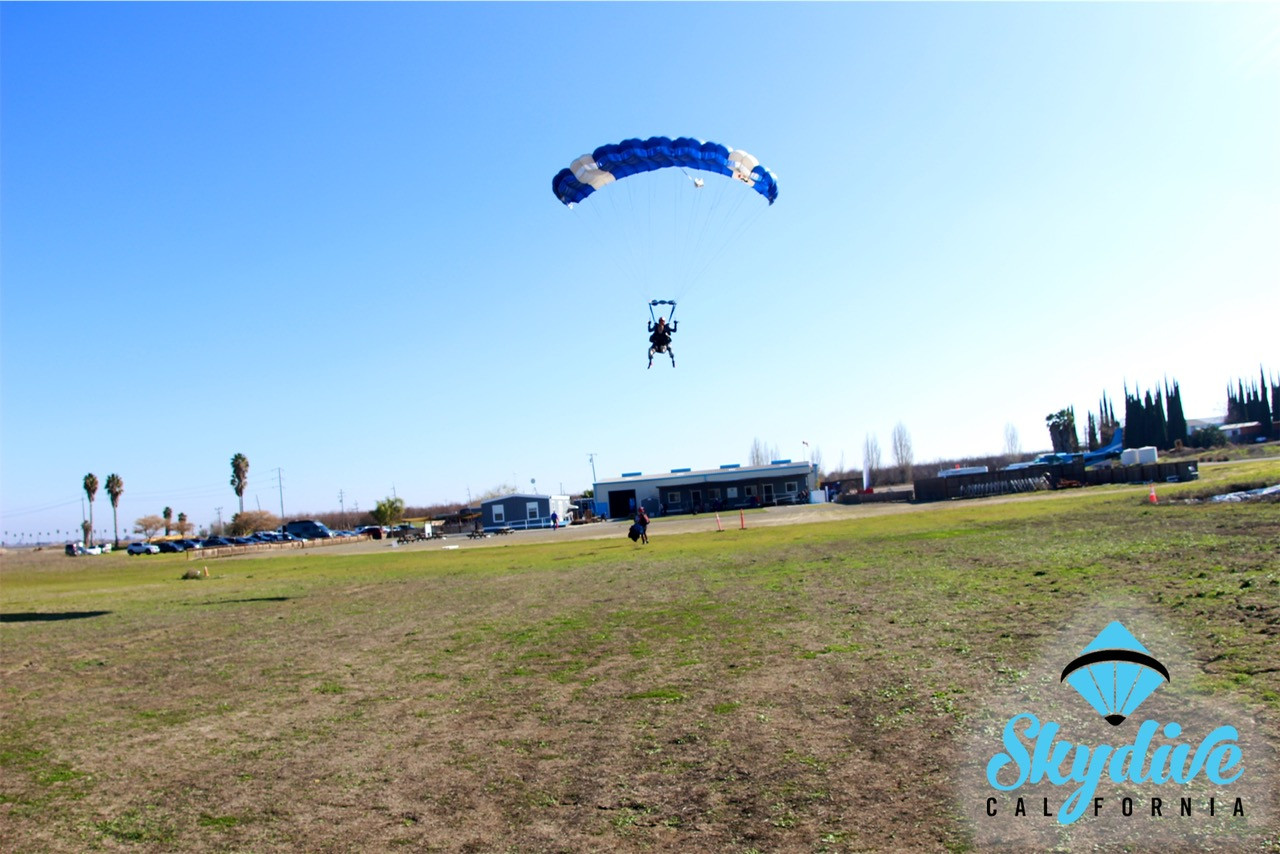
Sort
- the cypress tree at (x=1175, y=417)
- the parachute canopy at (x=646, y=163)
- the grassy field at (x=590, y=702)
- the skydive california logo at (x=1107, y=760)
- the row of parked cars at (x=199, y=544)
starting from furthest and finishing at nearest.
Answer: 1. the cypress tree at (x=1175, y=417)
2. the row of parked cars at (x=199, y=544)
3. the parachute canopy at (x=646, y=163)
4. the grassy field at (x=590, y=702)
5. the skydive california logo at (x=1107, y=760)

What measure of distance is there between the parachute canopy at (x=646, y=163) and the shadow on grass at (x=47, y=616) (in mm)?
16839

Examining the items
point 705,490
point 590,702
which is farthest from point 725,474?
point 590,702

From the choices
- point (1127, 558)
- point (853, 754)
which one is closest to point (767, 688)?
point (853, 754)

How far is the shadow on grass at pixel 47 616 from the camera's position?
20219 mm

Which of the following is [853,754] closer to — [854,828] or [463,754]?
[854,828]

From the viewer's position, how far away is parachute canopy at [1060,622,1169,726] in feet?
25.0

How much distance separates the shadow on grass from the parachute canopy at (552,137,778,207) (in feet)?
55.2

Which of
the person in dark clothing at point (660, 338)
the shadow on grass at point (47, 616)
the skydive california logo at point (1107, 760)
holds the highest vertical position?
the person in dark clothing at point (660, 338)

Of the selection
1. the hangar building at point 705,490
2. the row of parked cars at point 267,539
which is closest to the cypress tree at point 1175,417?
the hangar building at point 705,490

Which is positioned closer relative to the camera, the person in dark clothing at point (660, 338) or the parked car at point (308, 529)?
the person in dark clothing at point (660, 338)

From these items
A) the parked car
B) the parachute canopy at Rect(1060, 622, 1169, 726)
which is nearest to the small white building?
the parked car

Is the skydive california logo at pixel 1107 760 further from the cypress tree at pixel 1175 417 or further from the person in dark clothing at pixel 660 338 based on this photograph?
the cypress tree at pixel 1175 417

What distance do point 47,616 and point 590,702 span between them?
18338 millimetres

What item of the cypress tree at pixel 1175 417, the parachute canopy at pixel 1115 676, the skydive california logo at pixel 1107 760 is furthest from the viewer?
the cypress tree at pixel 1175 417
